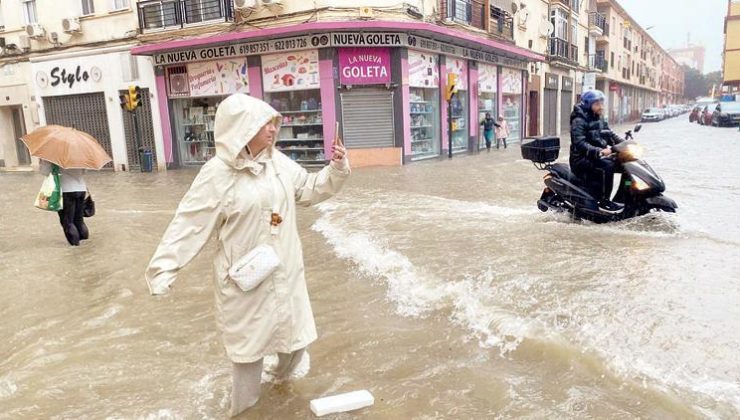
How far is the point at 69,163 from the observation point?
7055 mm

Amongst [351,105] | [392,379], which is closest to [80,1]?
[351,105]

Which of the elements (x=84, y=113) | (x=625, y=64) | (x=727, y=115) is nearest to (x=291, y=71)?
(x=84, y=113)

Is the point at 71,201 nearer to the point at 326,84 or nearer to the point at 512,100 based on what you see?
the point at 326,84

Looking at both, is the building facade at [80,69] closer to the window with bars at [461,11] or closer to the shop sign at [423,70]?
the shop sign at [423,70]

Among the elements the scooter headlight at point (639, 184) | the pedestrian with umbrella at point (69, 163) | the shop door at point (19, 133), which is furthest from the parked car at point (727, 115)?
the shop door at point (19, 133)

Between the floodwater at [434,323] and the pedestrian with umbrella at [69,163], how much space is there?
40 cm

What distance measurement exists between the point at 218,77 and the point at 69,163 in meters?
11.9

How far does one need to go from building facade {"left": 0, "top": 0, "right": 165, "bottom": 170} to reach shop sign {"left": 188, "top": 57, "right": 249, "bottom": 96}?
1.67 meters

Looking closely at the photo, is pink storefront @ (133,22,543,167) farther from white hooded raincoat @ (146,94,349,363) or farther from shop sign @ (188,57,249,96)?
white hooded raincoat @ (146,94,349,363)

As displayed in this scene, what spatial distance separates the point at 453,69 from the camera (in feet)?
65.7

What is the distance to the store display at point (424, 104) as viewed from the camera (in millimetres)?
17845

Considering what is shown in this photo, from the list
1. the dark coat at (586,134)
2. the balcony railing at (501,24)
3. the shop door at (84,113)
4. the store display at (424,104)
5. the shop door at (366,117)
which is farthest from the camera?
the balcony railing at (501,24)

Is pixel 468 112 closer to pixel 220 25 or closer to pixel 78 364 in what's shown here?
pixel 220 25

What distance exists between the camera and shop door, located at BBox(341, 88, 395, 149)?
670 inches
